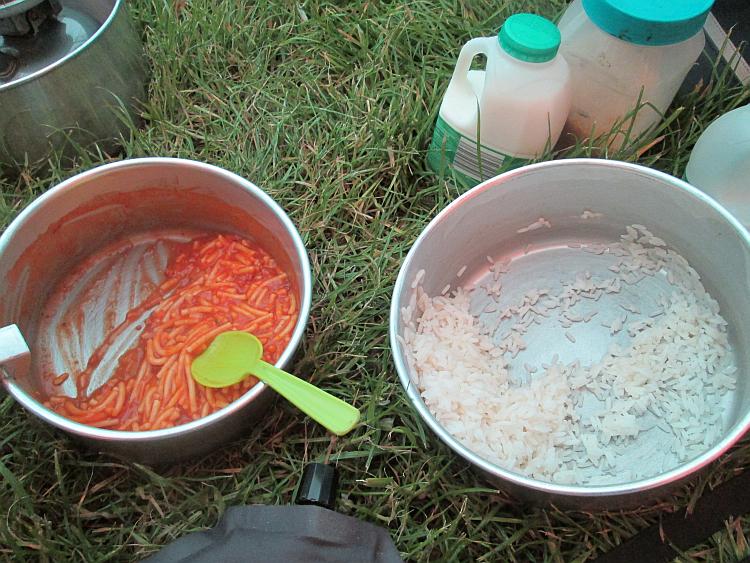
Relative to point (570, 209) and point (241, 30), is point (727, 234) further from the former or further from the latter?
point (241, 30)

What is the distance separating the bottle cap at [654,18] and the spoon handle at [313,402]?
29.5 inches

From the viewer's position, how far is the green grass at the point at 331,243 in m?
1.05

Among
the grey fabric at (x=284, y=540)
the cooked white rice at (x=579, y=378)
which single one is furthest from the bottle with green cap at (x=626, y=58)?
the grey fabric at (x=284, y=540)

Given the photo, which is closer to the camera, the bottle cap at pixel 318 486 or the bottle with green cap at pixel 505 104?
the bottle cap at pixel 318 486

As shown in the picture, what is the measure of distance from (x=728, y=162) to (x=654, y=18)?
1.18ft

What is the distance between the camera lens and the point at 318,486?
0.99 metres

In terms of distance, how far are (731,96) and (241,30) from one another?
1099 mm

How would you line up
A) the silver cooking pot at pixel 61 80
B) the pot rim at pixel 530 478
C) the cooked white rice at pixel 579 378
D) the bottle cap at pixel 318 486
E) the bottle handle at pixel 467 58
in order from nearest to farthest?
the pot rim at pixel 530 478, the bottle cap at pixel 318 486, the cooked white rice at pixel 579 378, the bottle handle at pixel 467 58, the silver cooking pot at pixel 61 80

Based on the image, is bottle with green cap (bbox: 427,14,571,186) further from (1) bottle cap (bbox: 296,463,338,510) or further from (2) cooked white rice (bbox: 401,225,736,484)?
(1) bottle cap (bbox: 296,463,338,510)

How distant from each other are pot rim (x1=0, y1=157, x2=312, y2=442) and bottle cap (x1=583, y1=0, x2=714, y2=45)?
62cm

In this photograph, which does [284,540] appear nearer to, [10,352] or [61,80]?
[10,352]

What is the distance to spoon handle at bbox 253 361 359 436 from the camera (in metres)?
1.00

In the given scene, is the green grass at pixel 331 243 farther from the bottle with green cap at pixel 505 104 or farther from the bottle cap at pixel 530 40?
the bottle cap at pixel 530 40

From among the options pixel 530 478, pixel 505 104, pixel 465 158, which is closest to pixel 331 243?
pixel 465 158
